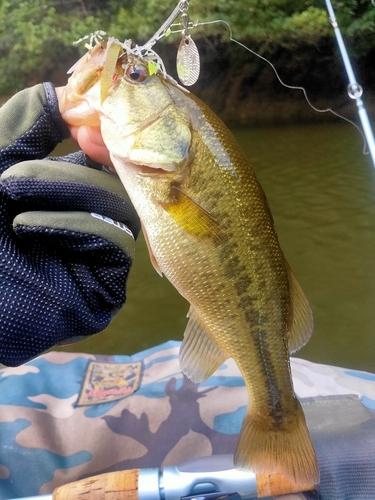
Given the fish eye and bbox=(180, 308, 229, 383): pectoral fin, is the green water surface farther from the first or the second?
the fish eye

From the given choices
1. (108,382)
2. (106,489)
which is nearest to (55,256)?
(106,489)

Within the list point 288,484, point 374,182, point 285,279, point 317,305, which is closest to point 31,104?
point 285,279

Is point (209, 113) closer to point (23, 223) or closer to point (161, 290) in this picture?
point (23, 223)

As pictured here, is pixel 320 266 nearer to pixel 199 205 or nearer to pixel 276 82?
pixel 199 205

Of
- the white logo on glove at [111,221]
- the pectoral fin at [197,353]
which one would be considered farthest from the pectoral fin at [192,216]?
the pectoral fin at [197,353]

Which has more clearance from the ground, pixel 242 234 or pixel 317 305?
pixel 242 234

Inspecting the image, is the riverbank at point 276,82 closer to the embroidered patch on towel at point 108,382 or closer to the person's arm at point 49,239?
the embroidered patch on towel at point 108,382
